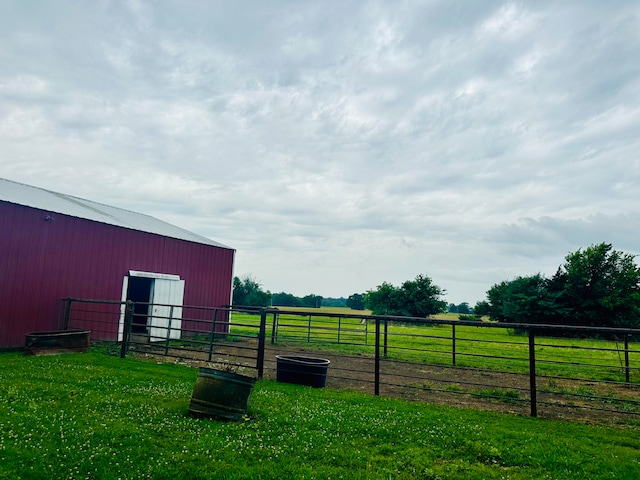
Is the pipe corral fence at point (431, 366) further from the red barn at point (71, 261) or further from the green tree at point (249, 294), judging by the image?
the green tree at point (249, 294)

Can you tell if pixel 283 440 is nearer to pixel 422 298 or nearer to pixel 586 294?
pixel 586 294

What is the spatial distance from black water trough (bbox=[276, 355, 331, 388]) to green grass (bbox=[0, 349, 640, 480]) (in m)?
1.13

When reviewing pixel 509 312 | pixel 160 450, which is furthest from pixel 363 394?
pixel 509 312

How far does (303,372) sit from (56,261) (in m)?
9.57

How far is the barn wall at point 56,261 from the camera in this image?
1241cm

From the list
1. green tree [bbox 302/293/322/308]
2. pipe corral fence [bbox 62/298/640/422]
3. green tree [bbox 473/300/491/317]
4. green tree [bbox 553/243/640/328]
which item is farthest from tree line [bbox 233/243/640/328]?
green tree [bbox 302/293/322/308]

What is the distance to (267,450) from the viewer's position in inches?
189

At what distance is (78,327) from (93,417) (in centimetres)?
1021

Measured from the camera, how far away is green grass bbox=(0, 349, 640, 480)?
4301mm

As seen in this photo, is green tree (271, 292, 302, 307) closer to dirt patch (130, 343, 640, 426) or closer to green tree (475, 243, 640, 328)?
green tree (475, 243, 640, 328)

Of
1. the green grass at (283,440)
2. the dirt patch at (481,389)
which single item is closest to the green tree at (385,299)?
the dirt patch at (481,389)

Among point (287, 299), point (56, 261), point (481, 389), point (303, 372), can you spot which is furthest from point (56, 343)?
point (287, 299)

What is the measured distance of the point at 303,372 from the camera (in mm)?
8711

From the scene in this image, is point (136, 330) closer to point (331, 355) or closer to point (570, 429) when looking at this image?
point (331, 355)
